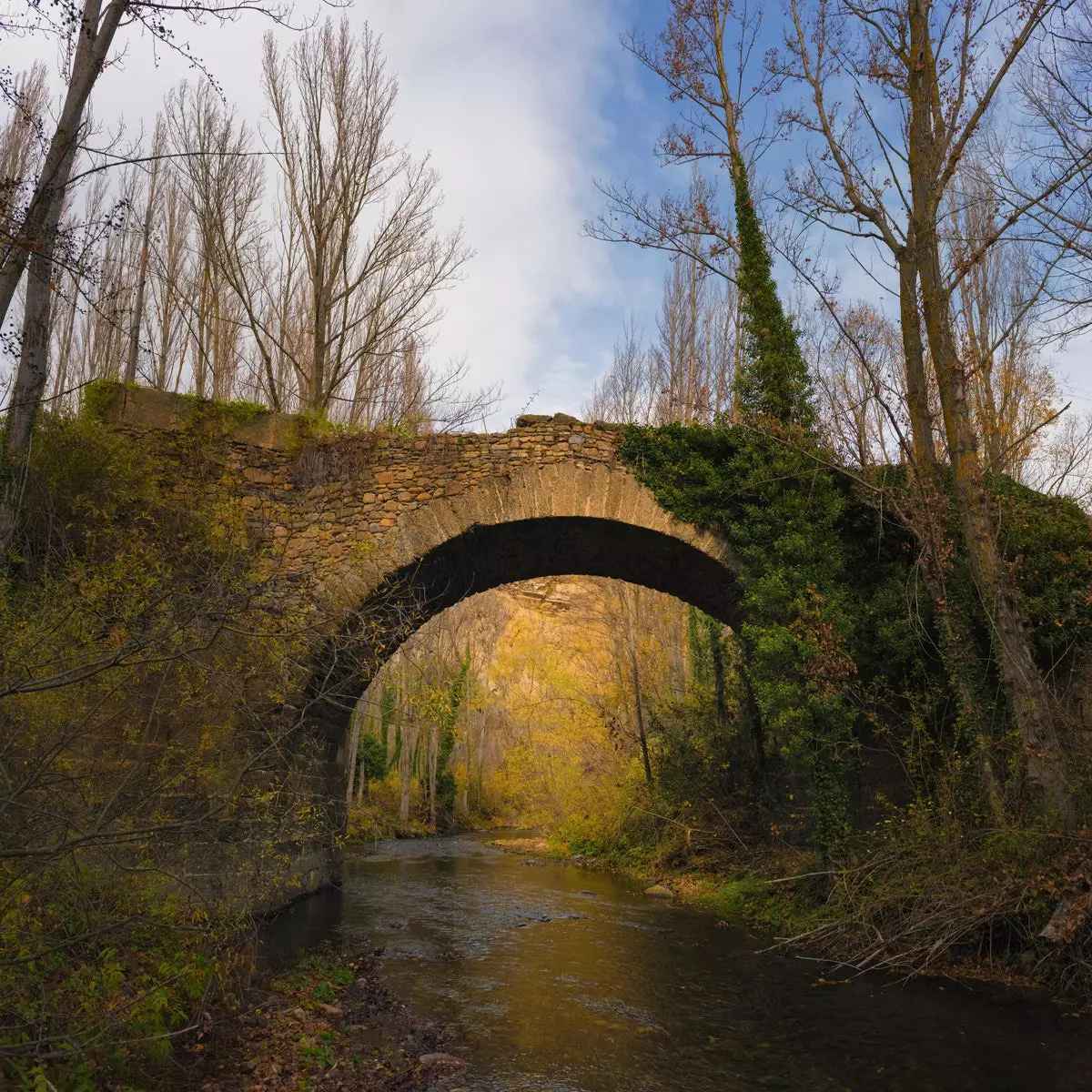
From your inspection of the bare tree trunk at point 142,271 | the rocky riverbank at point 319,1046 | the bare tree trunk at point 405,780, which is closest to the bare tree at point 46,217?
the rocky riverbank at point 319,1046

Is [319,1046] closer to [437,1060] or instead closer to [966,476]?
[437,1060]

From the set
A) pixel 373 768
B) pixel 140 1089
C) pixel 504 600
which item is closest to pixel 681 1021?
pixel 140 1089

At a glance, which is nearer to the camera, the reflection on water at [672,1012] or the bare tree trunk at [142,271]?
the reflection on water at [672,1012]

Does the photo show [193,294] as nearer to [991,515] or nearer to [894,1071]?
[991,515]

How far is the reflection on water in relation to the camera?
4.22 m

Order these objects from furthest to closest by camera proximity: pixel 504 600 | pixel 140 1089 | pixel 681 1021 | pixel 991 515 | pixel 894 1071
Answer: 1. pixel 504 600
2. pixel 991 515
3. pixel 681 1021
4. pixel 894 1071
5. pixel 140 1089

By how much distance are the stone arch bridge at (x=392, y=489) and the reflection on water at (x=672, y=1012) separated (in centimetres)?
284

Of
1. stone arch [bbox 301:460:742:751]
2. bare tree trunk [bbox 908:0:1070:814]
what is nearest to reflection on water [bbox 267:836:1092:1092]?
bare tree trunk [bbox 908:0:1070:814]

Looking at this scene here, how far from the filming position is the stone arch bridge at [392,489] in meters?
8.46

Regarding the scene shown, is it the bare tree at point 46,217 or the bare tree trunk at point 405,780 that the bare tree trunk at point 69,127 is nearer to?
the bare tree at point 46,217

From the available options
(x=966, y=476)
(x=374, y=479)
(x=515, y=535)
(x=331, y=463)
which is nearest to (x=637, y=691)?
(x=515, y=535)

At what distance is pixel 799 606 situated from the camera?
7836 millimetres

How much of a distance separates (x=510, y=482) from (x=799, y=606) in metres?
3.14

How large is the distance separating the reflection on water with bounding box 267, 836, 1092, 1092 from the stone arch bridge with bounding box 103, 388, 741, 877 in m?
2.84
